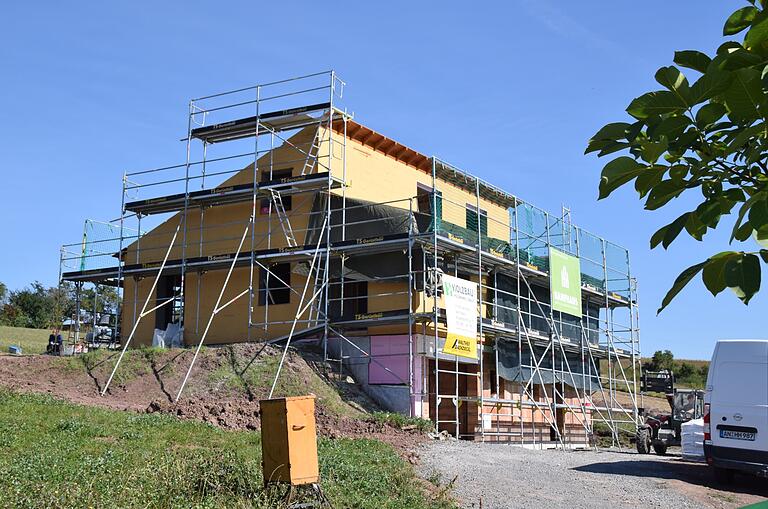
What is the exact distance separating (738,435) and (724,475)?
4.17ft

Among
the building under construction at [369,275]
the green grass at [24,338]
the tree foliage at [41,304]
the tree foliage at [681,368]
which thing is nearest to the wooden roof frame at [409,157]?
the building under construction at [369,275]

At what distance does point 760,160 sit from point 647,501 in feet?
38.6

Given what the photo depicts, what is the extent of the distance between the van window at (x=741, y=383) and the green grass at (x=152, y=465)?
5.84m

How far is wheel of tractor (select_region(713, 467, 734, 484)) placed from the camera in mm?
15197

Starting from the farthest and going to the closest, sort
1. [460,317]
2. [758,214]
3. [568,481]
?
Result: [460,317]
[568,481]
[758,214]

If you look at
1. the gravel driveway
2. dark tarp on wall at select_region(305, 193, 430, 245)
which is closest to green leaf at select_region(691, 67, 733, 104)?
the gravel driveway

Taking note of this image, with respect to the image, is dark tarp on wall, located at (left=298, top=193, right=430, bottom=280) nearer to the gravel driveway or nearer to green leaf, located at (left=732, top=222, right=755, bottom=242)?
the gravel driveway

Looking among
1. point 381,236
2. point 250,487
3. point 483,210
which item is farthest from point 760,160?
point 483,210

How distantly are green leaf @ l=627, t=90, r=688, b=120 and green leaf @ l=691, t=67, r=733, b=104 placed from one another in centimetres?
5

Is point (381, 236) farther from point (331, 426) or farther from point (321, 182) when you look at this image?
point (331, 426)

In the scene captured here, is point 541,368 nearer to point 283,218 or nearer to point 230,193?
point 283,218

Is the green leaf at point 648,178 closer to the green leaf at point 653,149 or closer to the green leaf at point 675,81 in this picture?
the green leaf at point 653,149

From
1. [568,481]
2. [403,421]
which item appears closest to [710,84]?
[568,481]

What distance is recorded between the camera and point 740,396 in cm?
1438
